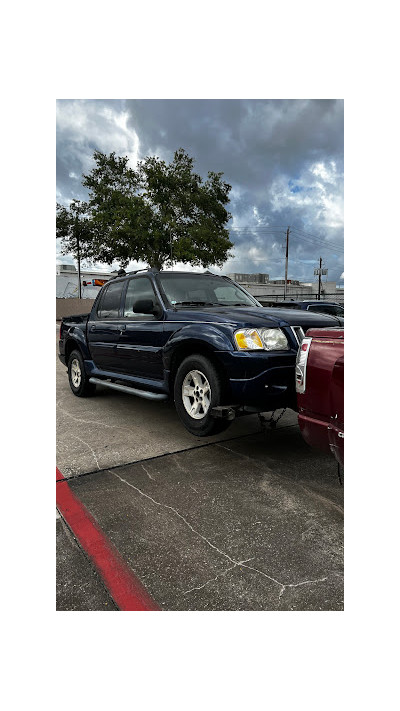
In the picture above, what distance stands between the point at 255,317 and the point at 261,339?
1.01 ft

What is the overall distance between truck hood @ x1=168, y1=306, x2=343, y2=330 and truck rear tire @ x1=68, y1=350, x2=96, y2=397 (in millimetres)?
2466

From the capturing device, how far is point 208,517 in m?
2.82

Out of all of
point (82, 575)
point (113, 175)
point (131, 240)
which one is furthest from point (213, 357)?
point (113, 175)

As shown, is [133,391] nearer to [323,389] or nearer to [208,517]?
[208,517]

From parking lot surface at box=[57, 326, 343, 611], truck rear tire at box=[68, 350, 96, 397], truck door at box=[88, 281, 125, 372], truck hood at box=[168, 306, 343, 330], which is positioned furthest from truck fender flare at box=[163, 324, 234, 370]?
truck rear tire at box=[68, 350, 96, 397]

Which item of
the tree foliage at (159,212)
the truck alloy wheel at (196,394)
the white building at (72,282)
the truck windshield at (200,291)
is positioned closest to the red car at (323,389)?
the truck alloy wheel at (196,394)

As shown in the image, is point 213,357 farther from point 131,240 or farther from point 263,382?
point 131,240

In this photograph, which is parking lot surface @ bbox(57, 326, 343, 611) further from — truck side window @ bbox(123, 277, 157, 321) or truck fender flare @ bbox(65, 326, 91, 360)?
truck fender flare @ bbox(65, 326, 91, 360)

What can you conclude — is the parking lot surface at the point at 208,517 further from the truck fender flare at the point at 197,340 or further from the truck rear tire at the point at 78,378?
the truck rear tire at the point at 78,378

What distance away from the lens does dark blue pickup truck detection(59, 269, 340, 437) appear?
3.55 metres

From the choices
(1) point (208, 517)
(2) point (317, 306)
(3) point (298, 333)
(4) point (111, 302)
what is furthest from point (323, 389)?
(2) point (317, 306)

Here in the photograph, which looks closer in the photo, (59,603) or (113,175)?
(59,603)

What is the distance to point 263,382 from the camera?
11.5 feet

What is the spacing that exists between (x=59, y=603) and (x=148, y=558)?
1.67 ft
